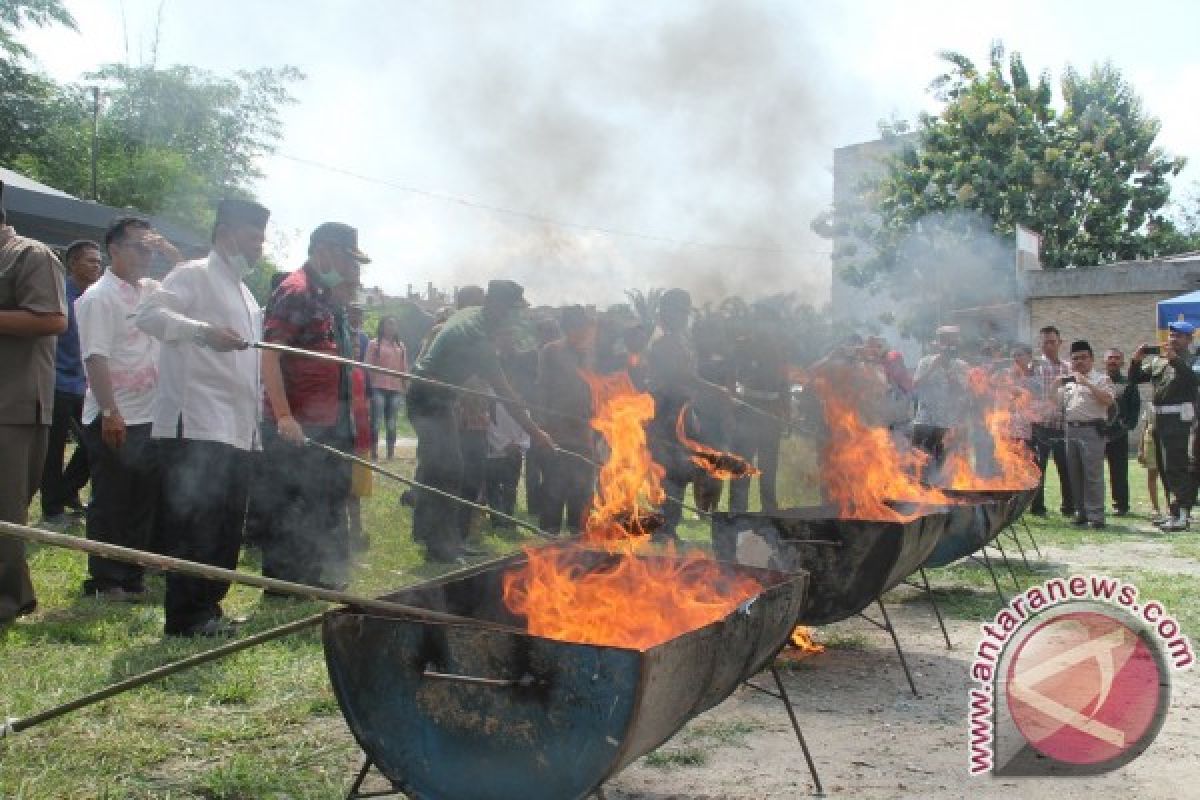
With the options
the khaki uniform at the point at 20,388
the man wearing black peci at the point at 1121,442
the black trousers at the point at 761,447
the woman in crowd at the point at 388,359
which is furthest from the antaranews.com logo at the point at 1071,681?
the woman in crowd at the point at 388,359

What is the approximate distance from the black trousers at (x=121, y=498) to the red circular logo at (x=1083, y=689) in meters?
4.65

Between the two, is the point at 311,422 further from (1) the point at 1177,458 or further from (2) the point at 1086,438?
(1) the point at 1177,458

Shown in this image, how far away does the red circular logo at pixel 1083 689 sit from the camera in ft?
13.7

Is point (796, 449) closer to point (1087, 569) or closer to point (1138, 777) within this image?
point (1087, 569)

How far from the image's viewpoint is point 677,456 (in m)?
7.94

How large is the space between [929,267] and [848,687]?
15.8m

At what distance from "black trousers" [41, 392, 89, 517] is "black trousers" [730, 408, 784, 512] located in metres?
5.58

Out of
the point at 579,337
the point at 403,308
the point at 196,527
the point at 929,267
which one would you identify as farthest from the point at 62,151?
the point at 196,527

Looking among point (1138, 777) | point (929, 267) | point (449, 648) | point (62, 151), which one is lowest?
point (1138, 777)

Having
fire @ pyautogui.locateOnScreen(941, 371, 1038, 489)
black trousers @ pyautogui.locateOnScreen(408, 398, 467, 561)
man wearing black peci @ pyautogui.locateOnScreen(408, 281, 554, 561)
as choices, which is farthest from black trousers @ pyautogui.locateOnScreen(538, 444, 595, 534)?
fire @ pyautogui.locateOnScreen(941, 371, 1038, 489)

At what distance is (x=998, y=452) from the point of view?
9633 mm

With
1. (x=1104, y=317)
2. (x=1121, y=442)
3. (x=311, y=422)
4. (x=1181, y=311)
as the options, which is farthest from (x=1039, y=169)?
(x=311, y=422)

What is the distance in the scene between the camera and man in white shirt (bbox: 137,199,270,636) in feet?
15.9

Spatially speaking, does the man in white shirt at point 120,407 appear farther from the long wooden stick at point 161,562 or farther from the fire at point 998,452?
the fire at point 998,452
